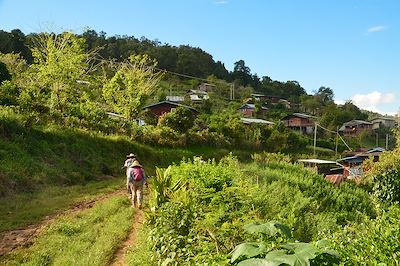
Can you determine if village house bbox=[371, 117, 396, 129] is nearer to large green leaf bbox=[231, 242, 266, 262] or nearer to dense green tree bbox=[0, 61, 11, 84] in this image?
dense green tree bbox=[0, 61, 11, 84]

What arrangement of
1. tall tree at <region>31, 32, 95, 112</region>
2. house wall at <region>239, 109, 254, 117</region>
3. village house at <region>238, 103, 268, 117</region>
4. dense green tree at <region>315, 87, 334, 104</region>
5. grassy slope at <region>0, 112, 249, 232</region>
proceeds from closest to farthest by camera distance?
grassy slope at <region>0, 112, 249, 232</region>
tall tree at <region>31, 32, 95, 112</region>
house wall at <region>239, 109, 254, 117</region>
village house at <region>238, 103, 268, 117</region>
dense green tree at <region>315, 87, 334, 104</region>

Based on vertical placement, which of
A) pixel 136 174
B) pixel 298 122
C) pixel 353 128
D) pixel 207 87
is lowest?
pixel 136 174

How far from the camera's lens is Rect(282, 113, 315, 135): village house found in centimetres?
6131

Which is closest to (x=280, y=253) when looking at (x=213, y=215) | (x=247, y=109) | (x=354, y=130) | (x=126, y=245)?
(x=213, y=215)

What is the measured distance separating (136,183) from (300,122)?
173 ft

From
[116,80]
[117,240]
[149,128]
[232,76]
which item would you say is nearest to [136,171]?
[117,240]

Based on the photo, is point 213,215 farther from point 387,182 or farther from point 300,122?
point 300,122

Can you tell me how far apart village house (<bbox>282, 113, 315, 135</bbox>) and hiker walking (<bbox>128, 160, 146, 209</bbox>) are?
5164 centimetres

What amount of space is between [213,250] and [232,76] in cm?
8892

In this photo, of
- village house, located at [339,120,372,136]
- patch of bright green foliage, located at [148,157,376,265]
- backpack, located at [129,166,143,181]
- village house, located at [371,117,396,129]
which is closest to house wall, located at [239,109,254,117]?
village house, located at [339,120,372,136]

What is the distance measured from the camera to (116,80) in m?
29.6

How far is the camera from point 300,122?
6138 centimetres

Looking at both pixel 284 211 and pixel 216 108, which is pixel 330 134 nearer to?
pixel 216 108

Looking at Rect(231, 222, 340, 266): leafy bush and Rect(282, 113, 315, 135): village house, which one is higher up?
Rect(282, 113, 315, 135): village house
